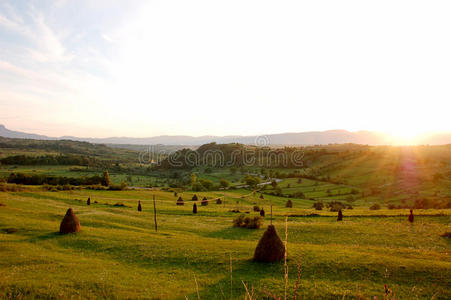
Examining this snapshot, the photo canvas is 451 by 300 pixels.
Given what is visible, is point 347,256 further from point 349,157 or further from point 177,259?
point 349,157

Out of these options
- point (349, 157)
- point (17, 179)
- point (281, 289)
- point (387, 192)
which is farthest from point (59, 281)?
point (349, 157)

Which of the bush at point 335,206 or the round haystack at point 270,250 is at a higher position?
the round haystack at point 270,250

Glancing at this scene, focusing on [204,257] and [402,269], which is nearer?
[402,269]

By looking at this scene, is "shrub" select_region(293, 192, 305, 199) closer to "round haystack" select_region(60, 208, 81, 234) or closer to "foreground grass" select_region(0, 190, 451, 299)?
"foreground grass" select_region(0, 190, 451, 299)

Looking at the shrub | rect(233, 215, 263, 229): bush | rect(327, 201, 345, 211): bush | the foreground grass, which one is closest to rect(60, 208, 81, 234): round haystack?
the foreground grass

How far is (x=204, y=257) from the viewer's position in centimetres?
1758

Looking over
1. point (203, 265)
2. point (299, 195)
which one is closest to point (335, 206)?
point (299, 195)

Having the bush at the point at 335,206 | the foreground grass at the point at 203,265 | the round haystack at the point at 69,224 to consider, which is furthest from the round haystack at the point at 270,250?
the bush at the point at 335,206

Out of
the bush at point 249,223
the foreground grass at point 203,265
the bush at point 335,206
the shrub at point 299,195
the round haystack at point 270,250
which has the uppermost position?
the round haystack at point 270,250

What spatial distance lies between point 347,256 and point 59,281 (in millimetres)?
17061

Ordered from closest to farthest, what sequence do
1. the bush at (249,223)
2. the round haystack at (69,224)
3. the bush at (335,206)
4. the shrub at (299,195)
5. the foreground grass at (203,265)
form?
the foreground grass at (203,265), the round haystack at (69,224), the bush at (249,223), the bush at (335,206), the shrub at (299,195)

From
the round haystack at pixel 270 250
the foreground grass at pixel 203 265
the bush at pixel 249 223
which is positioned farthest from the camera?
the bush at pixel 249 223

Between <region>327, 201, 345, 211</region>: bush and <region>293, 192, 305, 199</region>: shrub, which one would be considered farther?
<region>293, 192, 305, 199</region>: shrub

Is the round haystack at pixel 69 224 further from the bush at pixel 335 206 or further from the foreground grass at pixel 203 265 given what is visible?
the bush at pixel 335 206
